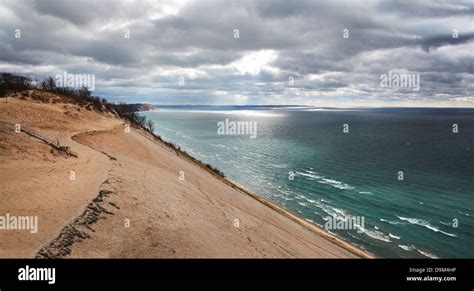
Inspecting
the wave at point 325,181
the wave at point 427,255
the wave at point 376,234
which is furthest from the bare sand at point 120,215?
the wave at point 325,181

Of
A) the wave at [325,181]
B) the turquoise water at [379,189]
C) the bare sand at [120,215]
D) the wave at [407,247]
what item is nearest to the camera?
the bare sand at [120,215]

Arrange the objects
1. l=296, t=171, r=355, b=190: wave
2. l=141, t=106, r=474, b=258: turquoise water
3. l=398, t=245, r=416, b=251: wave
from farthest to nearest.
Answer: l=296, t=171, r=355, b=190: wave
l=141, t=106, r=474, b=258: turquoise water
l=398, t=245, r=416, b=251: wave

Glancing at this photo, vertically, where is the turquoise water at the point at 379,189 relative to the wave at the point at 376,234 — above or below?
above

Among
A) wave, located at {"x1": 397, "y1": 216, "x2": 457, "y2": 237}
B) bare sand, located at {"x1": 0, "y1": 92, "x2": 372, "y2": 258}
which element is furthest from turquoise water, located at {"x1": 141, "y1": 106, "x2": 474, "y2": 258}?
bare sand, located at {"x1": 0, "y1": 92, "x2": 372, "y2": 258}

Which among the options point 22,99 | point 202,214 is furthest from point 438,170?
point 22,99

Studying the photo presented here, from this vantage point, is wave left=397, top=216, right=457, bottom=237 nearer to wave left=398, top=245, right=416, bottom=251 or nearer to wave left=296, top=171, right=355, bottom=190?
wave left=398, top=245, right=416, bottom=251

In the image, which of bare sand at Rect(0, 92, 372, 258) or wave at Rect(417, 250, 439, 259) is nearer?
bare sand at Rect(0, 92, 372, 258)

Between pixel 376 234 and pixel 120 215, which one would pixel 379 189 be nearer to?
pixel 376 234

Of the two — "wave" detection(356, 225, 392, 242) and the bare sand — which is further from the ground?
the bare sand

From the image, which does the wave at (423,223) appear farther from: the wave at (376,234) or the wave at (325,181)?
the wave at (325,181)
